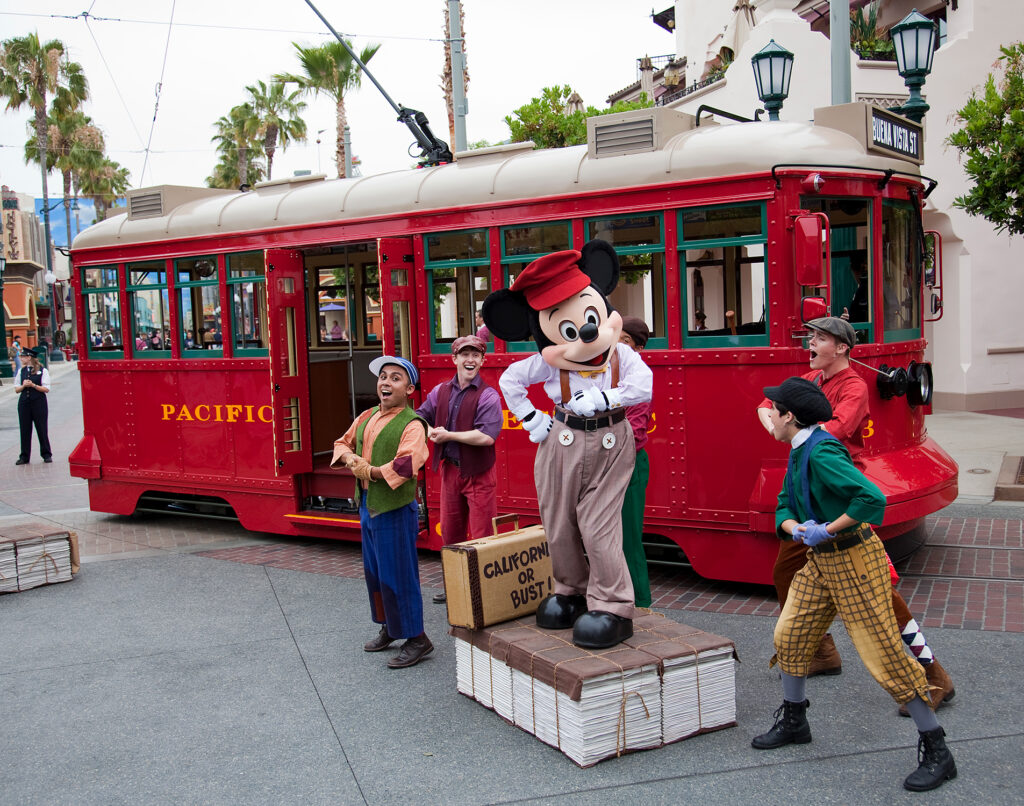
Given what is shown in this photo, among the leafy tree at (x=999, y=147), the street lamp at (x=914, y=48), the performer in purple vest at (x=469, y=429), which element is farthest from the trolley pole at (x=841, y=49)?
the performer in purple vest at (x=469, y=429)

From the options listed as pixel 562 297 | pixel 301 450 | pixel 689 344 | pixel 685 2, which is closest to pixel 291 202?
pixel 301 450

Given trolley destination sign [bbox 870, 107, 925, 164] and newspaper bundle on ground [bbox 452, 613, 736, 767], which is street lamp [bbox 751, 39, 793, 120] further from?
newspaper bundle on ground [bbox 452, 613, 736, 767]

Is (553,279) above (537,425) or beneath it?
above

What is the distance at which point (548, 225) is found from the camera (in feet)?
22.2

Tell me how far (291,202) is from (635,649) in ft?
17.7

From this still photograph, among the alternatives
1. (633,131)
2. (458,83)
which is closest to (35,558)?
(633,131)

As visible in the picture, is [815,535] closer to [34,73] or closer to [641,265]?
[641,265]

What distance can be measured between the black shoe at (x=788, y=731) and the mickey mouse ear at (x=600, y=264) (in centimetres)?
205

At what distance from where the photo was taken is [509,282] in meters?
6.89

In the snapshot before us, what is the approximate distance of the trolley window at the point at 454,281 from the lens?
7.10m

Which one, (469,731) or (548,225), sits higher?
(548,225)

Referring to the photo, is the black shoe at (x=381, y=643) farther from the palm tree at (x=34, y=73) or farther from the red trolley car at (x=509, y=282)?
the palm tree at (x=34, y=73)

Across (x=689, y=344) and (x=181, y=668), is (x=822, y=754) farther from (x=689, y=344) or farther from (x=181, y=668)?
(x=181, y=668)

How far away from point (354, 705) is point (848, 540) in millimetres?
2481
